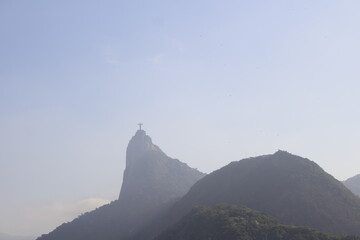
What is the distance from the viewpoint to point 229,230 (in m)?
72.3

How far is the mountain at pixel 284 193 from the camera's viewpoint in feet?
305

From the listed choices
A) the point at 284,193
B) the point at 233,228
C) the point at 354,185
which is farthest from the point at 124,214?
the point at 233,228

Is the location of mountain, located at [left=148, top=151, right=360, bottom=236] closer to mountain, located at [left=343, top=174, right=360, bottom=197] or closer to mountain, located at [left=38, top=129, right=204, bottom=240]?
mountain, located at [left=38, top=129, right=204, bottom=240]

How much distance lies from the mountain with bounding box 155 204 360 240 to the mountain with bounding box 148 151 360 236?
1764cm

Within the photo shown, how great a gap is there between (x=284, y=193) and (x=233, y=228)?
34943 millimetres

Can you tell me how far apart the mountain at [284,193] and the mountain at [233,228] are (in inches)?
695

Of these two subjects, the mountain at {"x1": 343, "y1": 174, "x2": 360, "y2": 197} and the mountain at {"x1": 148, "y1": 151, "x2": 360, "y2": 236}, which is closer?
the mountain at {"x1": 148, "y1": 151, "x2": 360, "y2": 236}

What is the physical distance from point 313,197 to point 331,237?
34.2 metres

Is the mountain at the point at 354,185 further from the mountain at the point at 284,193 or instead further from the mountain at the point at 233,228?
the mountain at the point at 233,228

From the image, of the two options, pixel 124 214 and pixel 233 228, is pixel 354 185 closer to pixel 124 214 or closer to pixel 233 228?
pixel 124 214

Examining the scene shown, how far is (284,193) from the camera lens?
104000mm

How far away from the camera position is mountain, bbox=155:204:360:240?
68188 millimetres

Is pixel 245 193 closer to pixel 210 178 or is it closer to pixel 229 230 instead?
pixel 210 178

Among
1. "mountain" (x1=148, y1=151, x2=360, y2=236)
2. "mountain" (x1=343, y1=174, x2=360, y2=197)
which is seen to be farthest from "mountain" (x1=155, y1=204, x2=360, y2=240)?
"mountain" (x1=343, y1=174, x2=360, y2=197)
